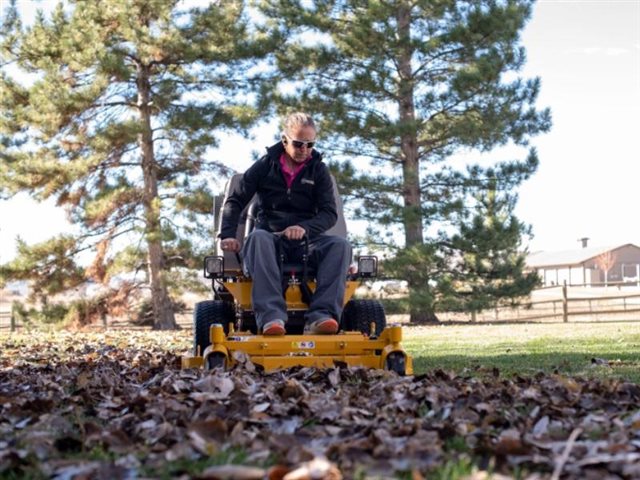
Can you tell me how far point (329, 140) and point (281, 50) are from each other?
276 cm

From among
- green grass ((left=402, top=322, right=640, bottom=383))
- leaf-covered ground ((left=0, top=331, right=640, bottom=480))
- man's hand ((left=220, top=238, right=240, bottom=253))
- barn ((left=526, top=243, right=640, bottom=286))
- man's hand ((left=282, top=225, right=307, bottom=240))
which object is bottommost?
green grass ((left=402, top=322, right=640, bottom=383))

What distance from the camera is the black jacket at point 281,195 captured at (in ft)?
19.7

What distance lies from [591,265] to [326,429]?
67.2 meters

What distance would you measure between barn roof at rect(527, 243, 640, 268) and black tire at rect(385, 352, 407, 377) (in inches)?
2426

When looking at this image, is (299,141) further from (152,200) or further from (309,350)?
(152,200)

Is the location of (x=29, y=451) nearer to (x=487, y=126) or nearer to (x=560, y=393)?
(x=560, y=393)

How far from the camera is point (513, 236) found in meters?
22.8

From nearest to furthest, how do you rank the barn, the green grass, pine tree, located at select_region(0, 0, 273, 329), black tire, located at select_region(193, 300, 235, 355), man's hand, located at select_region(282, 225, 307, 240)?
man's hand, located at select_region(282, 225, 307, 240) → the green grass → black tire, located at select_region(193, 300, 235, 355) → pine tree, located at select_region(0, 0, 273, 329) → the barn

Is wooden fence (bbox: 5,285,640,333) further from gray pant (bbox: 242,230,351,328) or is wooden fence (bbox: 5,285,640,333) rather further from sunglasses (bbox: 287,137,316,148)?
gray pant (bbox: 242,230,351,328)

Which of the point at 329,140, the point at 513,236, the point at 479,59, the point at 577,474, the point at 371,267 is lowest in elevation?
the point at 577,474

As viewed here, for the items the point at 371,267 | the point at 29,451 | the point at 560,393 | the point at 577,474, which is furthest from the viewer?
the point at 371,267

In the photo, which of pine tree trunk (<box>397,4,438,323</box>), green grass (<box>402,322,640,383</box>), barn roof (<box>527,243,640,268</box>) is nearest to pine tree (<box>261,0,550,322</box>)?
pine tree trunk (<box>397,4,438,323</box>)

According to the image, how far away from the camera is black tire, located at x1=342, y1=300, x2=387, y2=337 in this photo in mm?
6352

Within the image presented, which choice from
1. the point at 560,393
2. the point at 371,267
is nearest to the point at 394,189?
the point at 371,267
